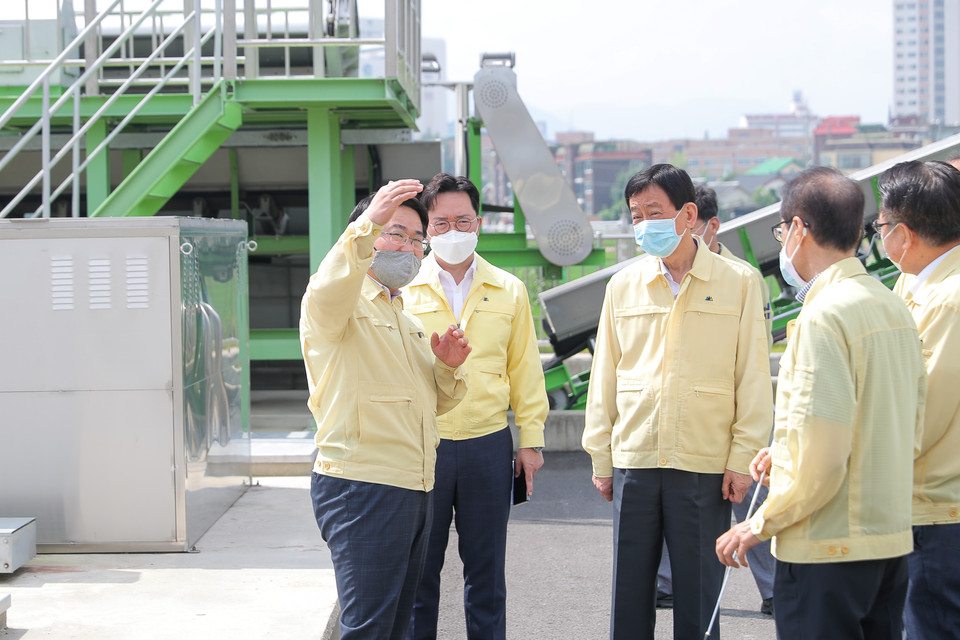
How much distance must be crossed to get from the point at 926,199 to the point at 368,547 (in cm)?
195

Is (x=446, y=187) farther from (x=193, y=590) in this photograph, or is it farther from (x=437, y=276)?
(x=193, y=590)

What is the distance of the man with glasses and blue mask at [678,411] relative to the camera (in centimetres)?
341

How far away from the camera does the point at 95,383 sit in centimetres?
502

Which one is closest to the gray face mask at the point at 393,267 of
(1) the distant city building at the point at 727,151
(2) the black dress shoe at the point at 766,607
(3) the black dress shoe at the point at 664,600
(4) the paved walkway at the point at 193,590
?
(4) the paved walkway at the point at 193,590

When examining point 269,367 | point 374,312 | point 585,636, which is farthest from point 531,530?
point 269,367

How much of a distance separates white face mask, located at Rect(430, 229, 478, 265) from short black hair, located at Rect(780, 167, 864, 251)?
1.52m

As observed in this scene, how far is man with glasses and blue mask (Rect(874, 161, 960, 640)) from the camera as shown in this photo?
283 centimetres

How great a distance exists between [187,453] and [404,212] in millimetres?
2592

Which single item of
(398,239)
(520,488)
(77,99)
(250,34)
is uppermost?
(250,34)

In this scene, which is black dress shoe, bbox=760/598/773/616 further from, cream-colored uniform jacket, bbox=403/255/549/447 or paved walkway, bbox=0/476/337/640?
paved walkway, bbox=0/476/337/640

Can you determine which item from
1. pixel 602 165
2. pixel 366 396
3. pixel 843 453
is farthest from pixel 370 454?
pixel 602 165

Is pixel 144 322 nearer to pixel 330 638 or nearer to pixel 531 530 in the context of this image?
pixel 330 638

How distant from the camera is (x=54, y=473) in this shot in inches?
198

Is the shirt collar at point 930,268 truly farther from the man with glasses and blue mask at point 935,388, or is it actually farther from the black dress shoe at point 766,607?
the black dress shoe at point 766,607
